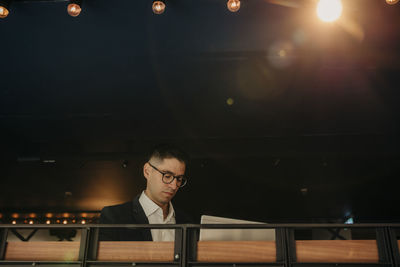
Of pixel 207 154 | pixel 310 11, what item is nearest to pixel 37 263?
pixel 310 11

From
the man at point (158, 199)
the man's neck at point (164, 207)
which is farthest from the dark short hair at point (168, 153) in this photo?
the man's neck at point (164, 207)

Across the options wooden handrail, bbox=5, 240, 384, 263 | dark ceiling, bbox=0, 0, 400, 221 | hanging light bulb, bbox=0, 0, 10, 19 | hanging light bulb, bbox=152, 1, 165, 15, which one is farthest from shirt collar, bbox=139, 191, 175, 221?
hanging light bulb, bbox=0, 0, 10, 19

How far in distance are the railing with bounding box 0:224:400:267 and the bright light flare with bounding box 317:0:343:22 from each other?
2033mm

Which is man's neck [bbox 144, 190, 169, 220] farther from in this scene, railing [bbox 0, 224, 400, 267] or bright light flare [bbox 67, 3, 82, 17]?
bright light flare [bbox 67, 3, 82, 17]

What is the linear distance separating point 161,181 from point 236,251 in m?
1.06

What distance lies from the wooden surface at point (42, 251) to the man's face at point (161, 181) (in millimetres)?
920

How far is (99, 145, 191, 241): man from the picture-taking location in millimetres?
2475

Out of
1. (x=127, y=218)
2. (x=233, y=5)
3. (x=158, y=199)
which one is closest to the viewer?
(x=127, y=218)

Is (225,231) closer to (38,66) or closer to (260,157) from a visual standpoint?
(38,66)

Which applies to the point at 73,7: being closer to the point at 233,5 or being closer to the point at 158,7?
the point at 158,7

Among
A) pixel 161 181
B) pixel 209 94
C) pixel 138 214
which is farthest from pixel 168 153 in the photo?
pixel 209 94

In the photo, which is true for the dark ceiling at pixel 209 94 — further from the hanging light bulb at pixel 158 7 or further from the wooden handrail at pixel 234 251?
the wooden handrail at pixel 234 251

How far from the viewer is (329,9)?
3.10m

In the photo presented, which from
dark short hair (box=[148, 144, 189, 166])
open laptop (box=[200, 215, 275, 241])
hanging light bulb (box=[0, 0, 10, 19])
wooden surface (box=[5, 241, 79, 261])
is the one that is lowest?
wooden surface (box=[5, 241, 79, 261])
